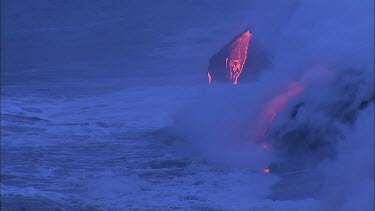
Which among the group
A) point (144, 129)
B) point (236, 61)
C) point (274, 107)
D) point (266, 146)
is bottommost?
point (266, 146)

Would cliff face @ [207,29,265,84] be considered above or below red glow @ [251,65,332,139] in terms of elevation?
above

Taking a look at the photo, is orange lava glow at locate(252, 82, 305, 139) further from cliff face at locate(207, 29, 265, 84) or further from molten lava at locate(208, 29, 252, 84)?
molten lava at locate(208, 29, 252, 84)

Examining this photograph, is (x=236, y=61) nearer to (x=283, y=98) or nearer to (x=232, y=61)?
(x=232, y=61)

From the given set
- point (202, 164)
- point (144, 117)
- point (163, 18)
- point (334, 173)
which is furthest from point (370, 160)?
point (163, 18)

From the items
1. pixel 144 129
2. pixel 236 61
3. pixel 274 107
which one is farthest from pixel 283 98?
pixel 236 61

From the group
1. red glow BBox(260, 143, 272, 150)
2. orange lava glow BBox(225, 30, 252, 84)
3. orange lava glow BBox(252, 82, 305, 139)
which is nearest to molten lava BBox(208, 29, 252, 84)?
orange lava glow BBox(225, 30, 252, 84)

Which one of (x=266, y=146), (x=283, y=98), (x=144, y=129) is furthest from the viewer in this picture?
(x=144, y=129)

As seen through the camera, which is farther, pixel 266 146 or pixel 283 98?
pixel 283 98

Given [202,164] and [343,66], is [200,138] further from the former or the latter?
[343,66]
